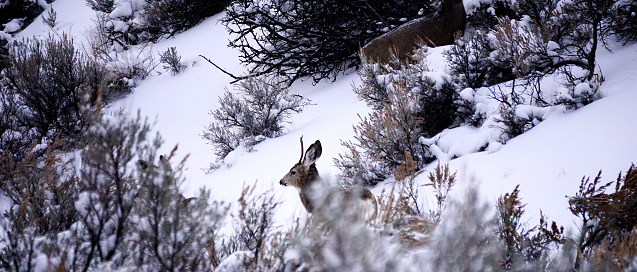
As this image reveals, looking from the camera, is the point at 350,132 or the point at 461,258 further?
the point at 350,132

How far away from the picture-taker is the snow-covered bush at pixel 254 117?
6426mm

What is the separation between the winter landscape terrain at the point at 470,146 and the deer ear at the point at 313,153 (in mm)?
235

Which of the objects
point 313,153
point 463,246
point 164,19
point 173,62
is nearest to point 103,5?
point 164,19

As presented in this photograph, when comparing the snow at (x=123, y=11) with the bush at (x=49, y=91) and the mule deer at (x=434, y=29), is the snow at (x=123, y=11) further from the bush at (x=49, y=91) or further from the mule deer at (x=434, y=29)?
the mule deer at (x=434, y=29)

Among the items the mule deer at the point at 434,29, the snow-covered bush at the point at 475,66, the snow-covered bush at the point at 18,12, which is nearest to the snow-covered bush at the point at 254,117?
the mule deer at the point at 434,29

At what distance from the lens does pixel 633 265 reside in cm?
131

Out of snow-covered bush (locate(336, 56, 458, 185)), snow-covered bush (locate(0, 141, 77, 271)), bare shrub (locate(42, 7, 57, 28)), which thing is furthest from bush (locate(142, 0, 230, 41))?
snow-covered bush (locate(336, 56, 458, 185))

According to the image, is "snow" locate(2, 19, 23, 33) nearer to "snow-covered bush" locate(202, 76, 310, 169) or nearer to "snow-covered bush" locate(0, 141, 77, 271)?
"snow-covered bush" locate(202, 76, 310, 169)

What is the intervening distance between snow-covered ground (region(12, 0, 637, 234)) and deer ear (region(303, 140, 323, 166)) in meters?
0.29

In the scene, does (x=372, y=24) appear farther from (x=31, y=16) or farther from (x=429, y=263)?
(x=31, y=16)

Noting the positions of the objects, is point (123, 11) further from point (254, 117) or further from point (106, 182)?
point (106, 182)

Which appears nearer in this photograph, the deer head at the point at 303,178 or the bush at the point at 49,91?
the deer head at the point at 303,178

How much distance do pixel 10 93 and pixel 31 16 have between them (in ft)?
36.2

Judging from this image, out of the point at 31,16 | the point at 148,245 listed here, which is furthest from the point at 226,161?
the point at 31,16
